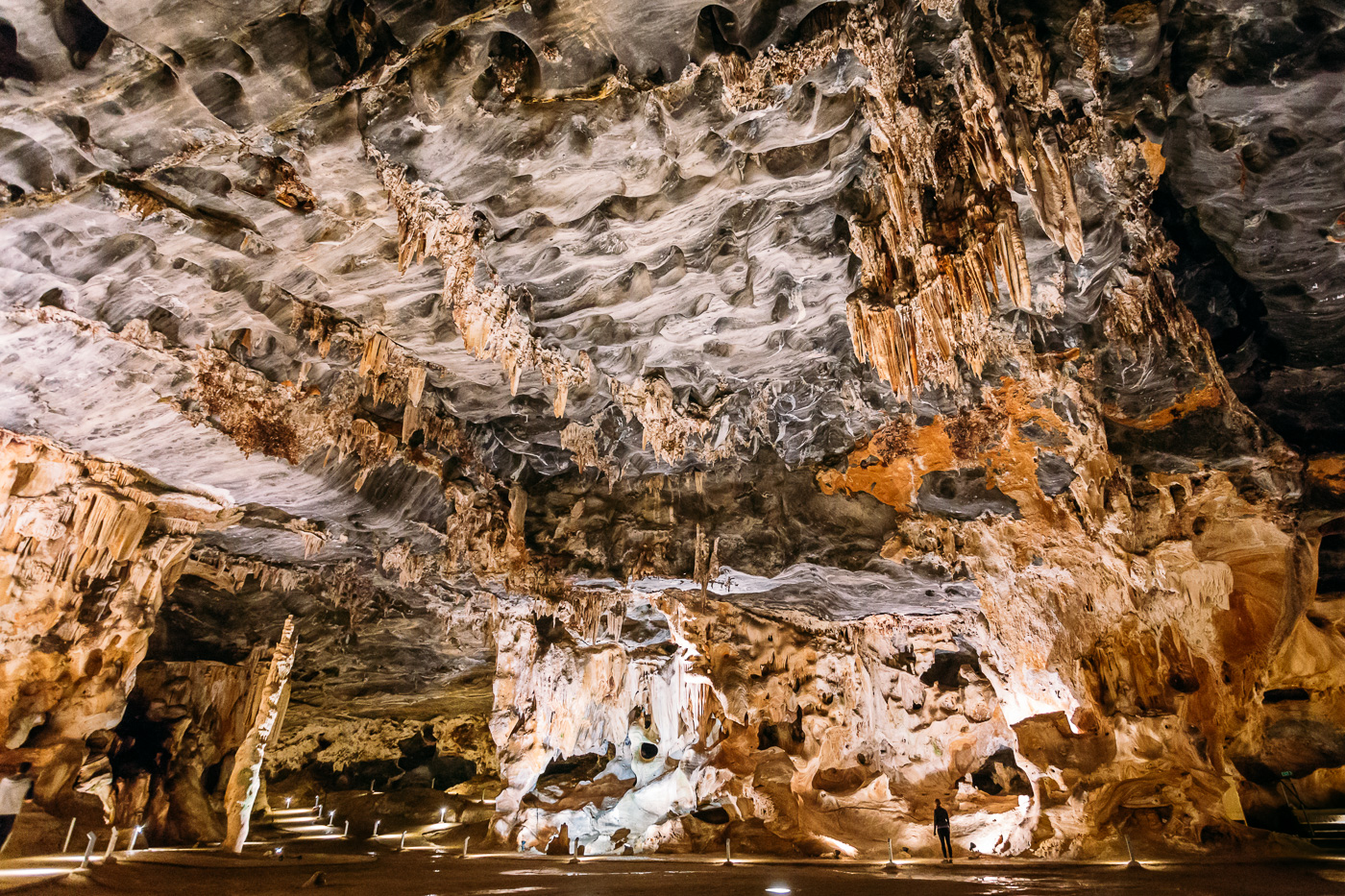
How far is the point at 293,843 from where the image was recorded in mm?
14312

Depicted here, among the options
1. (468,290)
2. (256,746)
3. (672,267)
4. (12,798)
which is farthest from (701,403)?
(256,746)

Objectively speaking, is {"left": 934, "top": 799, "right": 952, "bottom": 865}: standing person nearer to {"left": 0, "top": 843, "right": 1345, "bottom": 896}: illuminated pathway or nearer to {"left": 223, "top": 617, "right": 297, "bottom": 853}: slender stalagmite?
{"left": 0, "top": 843, "right": 1345, "bottom": 896}: illuminated pathway

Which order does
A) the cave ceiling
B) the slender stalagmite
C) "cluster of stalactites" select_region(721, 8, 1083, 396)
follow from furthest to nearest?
the slender stalagmite < "cluster of stalactites" select_region(721, 8, 1083, 396) < the cave ceiling

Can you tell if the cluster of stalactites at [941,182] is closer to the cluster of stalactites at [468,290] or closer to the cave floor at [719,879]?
the cluster of stalactites at [468,290]

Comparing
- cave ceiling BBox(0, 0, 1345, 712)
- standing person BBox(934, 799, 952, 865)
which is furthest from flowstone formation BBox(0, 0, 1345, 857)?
standing person BBox(934, 799, 952, 865)

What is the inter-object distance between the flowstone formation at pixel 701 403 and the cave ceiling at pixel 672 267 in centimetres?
4

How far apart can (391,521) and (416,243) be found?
5248 millimetres

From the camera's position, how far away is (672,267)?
733 cm

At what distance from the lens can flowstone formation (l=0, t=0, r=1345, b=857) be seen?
5.03m

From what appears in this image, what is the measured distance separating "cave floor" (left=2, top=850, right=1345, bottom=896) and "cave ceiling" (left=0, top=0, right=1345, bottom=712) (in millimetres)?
4160

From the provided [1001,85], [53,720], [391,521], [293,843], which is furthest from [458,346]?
[293,843]

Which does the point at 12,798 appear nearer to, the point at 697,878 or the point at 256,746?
the point at 256,746

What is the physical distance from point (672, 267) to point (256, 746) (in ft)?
38.3

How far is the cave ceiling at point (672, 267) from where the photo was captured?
16.0 feet
